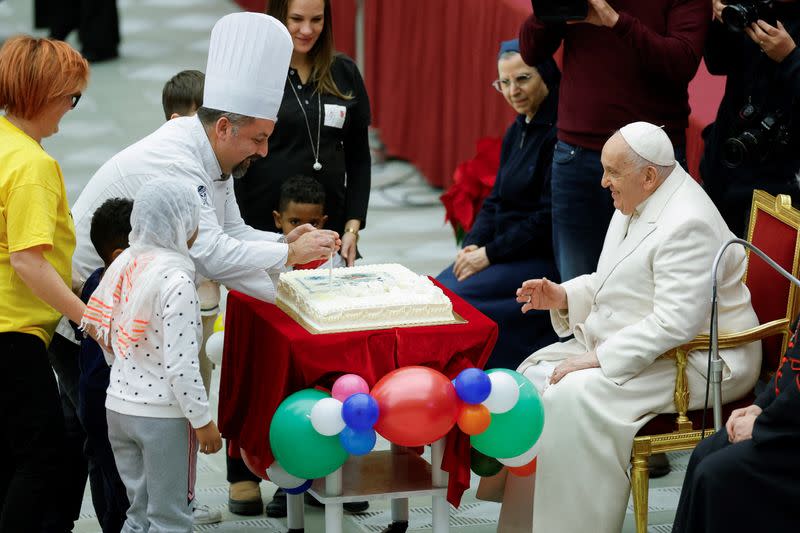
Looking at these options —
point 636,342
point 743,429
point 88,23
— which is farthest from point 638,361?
point 88,23

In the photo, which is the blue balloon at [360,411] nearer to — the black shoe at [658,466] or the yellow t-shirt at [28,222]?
the yellow t-shirt at [28,222]

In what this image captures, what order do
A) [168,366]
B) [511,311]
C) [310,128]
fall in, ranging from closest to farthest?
[168,366] → [310,128] → [511,311]

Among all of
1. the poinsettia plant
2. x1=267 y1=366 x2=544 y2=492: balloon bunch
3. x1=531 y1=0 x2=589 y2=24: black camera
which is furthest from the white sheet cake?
the poinsettia plant

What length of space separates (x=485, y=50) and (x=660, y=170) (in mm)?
3427

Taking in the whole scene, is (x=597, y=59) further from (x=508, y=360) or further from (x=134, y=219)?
(x=134, y=219)

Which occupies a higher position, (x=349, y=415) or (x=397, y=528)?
(x=349, y=415)

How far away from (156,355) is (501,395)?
92cm

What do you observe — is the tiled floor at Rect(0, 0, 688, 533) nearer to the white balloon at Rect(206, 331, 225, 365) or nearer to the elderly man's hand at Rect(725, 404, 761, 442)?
the white balloon at Rect(206, 331, 225, 365)

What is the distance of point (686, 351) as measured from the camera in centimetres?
400

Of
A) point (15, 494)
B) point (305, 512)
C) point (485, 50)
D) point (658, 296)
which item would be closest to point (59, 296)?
point (15, 494)

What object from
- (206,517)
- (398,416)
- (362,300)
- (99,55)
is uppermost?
(362,300)

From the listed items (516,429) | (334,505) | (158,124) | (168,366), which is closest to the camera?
(168,366)

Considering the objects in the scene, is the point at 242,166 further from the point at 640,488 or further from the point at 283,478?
the point at 640,488

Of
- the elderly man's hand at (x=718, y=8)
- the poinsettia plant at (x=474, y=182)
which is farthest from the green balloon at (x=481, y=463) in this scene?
the poinsettia plant at (x=474, y=182)
